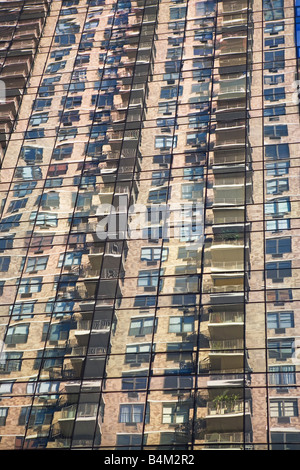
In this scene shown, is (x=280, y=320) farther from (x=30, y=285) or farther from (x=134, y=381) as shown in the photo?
(x=30, y=285)

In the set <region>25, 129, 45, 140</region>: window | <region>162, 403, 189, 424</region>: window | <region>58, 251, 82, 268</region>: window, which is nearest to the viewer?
<region>162, 403, 189, 424</region>: window

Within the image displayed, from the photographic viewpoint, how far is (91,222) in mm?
37812

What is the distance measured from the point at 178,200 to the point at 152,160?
11.2ft

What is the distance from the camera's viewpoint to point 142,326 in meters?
33.5

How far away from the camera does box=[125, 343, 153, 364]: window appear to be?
3247cm

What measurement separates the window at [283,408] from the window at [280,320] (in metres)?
3.42

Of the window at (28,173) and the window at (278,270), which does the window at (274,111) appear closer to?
the window at (278,270)

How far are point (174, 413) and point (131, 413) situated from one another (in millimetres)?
1843

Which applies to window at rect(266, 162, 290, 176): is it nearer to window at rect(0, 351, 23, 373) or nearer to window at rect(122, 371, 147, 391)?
window at rect(122, 371, 147, 391)

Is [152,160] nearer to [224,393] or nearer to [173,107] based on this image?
[173,107]

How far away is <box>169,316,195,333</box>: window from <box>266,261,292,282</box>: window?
13.7ft

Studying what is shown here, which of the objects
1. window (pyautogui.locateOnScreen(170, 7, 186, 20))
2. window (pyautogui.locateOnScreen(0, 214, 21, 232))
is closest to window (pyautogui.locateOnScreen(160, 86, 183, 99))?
window (pyautogui.locateOnScreen(170, 7, 186, 20))

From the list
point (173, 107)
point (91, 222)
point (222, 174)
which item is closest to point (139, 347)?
point (91, 222)

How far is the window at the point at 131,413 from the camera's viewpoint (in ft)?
102
